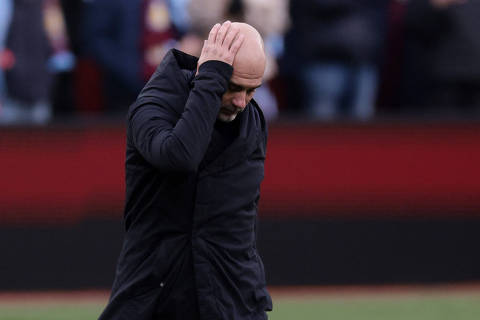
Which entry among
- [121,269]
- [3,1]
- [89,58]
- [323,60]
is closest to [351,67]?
[323,60]

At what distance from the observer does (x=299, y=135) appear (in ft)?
29.9

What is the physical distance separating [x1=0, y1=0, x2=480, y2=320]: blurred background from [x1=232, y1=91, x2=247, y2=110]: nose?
16.7 feet

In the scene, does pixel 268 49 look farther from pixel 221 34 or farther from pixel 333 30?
pixel 221 34

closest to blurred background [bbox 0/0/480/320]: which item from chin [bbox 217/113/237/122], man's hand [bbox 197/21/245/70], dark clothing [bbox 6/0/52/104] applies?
dark clothing [bbox 6/0/52/104]

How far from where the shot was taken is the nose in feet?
11.2

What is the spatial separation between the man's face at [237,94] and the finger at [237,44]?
7cm

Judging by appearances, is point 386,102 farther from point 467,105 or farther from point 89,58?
point 89,58

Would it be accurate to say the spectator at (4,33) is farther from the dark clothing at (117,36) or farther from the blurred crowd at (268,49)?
the dark clothing at (117,36)

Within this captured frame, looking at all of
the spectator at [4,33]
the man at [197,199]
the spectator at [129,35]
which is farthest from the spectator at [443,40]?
the man at [197,199]

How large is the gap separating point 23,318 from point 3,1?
2.51m

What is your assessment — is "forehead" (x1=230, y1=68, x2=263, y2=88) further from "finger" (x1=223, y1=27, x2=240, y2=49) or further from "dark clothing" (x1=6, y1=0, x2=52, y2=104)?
"dark clothing" (x1=6, y1=0, x2=52, y2=104)

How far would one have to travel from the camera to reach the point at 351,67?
880cm

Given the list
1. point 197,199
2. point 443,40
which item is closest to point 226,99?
point 197,199

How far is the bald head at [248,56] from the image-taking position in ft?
11.0
